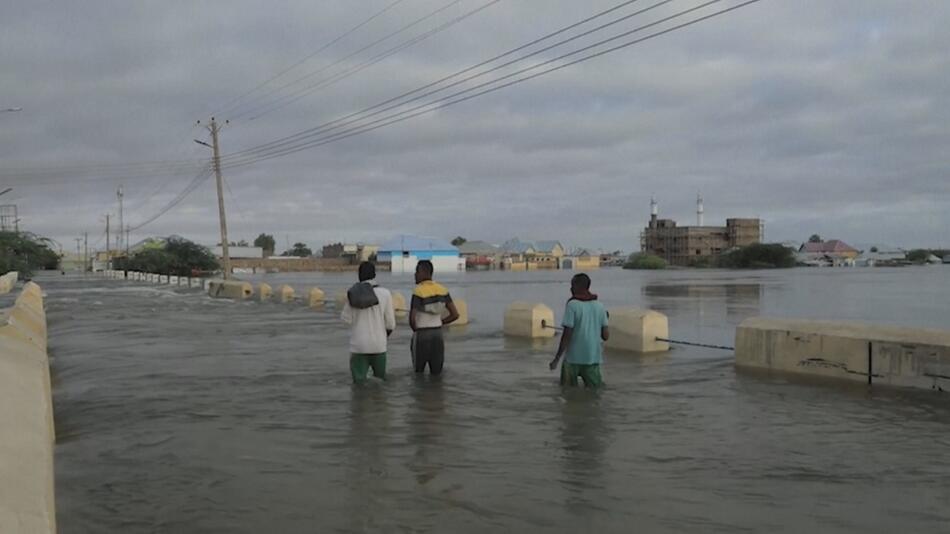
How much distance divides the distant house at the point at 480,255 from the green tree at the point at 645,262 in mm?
26619

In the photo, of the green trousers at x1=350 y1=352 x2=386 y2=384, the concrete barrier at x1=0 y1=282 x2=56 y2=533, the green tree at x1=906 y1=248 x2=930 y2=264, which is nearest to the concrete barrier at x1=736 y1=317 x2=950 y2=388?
the green trousers at x1=350 y1=352 x2=386 y2=384

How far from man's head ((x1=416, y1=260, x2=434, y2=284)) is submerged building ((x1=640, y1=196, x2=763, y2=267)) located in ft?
469

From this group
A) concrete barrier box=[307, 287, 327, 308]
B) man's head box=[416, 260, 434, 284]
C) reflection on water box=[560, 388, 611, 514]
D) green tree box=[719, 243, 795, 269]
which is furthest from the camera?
green tree box=[719, 243, 795, 269]

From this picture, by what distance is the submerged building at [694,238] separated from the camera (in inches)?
5960

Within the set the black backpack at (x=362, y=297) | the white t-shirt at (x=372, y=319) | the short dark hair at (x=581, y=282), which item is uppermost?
the short dark hair at (x=581, y=282)

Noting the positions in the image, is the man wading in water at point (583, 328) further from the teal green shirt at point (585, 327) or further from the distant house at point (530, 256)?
the distant house at point (530, 256)

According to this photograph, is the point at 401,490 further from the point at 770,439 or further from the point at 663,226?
the point at 663,226

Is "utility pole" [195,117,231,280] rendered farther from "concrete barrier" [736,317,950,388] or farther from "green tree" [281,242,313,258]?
"green tree" [281,242,313,258]

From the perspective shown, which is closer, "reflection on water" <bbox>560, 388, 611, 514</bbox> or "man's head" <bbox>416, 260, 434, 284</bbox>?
"reflection on water" <bbox>560, 388, 611, 514</bbox>

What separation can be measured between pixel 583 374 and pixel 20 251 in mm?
75676

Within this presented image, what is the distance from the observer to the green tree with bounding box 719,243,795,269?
133m

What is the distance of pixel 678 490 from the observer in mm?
5469

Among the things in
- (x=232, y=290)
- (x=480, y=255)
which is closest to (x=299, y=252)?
(x=480, y=255)

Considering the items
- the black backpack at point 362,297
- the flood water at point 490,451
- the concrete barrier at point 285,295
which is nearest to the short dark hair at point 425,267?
the black backpack at point 362,297
